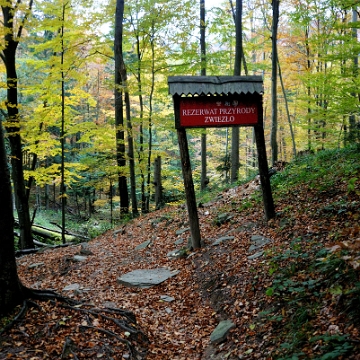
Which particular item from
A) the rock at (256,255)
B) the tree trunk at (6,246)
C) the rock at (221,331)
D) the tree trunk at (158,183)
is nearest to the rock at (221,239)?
the rock at (256,255)

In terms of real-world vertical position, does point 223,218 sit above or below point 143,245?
above

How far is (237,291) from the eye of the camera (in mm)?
5430

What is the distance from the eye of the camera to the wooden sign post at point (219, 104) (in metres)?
6.95

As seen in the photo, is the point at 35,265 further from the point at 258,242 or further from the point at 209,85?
the point at 209,85

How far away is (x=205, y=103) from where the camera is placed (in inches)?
285

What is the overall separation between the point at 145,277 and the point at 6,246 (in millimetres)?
3560

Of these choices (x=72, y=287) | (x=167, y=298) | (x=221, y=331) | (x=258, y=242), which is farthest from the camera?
(x=72, y=287)

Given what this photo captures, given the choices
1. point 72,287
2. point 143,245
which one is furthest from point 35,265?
point 143,245

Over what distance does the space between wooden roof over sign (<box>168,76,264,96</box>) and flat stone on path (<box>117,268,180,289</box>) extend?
4.02 metres

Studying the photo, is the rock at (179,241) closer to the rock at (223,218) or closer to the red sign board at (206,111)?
the rock at (223,218)

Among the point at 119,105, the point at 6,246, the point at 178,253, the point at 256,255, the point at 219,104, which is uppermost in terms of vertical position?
the point at 119,105

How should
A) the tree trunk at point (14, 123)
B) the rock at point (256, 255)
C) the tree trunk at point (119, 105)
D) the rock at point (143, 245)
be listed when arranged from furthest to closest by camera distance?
1. the tree trunk at point (119, 105)
2. the tree trunk at point (14, 123)
3. the rock at point (143, 245)
4. the rock at point (256, 255)

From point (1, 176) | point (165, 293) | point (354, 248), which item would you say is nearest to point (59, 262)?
point (165, 293)

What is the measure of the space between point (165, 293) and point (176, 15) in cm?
1220
